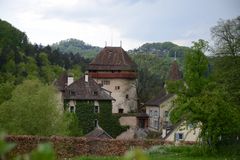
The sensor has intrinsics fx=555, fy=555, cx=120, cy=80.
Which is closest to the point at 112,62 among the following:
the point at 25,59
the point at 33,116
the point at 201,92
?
the point at 33,116

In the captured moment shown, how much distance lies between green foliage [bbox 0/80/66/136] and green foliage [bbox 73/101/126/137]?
15.1 metres

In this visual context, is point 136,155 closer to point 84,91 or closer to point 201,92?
point 201,92

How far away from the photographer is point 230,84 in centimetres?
3125

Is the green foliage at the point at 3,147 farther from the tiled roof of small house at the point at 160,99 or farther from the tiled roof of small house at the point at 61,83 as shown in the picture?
the tiled roof of small house at the point at 160,99

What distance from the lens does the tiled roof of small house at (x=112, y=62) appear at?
60.4 m

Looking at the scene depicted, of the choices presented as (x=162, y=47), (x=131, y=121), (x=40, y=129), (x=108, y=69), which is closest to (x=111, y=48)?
(x=108, y=69)

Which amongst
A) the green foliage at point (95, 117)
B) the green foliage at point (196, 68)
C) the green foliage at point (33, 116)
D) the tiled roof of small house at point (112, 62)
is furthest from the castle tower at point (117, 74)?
the green foliage at point (196, 68)

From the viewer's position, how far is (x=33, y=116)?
3381 centimetres

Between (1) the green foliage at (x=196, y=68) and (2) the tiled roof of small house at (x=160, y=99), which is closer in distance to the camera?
(1) the green foliage at (x=196, y=68)

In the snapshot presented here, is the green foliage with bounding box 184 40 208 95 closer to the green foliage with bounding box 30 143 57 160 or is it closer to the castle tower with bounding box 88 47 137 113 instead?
the castle tower with bounding box 88 47 137 113

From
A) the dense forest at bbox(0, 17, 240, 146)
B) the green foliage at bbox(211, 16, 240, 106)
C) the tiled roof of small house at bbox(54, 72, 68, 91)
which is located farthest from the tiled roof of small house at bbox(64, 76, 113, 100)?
the green foliage at bbox(211, 16, 240, 106)

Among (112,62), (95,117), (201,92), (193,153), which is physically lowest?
(193,153)

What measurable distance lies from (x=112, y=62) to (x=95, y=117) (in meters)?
10.4

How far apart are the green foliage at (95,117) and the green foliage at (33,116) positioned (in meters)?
15.1
